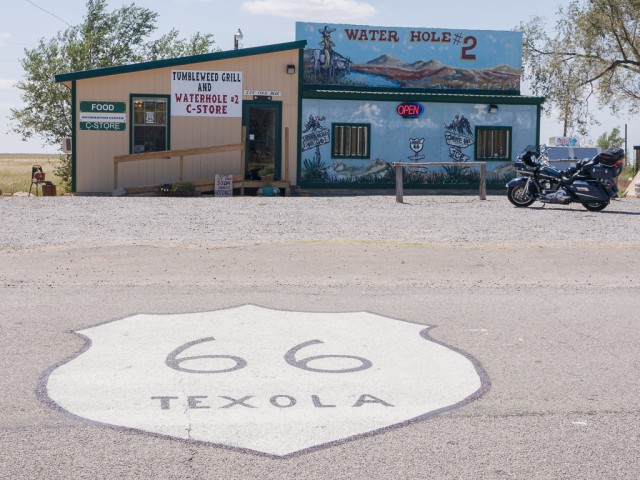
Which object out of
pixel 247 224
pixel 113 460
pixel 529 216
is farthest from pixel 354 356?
pixel 529 216

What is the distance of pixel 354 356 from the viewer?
22.7 feet

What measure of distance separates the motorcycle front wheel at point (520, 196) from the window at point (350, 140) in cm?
699

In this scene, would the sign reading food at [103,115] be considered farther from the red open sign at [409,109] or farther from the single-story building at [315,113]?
the red open sign at [409,109]

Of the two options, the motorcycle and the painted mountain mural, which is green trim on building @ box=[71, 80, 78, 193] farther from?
the motorcycle

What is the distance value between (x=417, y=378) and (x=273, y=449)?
169 cm

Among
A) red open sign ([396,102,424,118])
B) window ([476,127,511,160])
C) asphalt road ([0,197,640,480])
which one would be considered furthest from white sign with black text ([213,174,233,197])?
asphalt road ([0,197,640,480])

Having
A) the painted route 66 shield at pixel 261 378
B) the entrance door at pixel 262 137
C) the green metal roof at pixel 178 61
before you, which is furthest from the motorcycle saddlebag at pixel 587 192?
the painted route 66 shield at pixel 261 378

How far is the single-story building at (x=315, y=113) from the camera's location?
83.0 feet

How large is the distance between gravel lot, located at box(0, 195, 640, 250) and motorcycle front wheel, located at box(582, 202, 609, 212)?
150 mm

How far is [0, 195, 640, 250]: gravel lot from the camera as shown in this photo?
14062 millimetres

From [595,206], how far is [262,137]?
10460mm

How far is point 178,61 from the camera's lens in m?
25.3

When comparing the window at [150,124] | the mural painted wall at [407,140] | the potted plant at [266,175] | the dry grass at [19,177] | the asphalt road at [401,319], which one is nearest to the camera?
the asphalt road at [401,319]

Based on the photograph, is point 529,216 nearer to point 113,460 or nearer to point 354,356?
point 354,356
